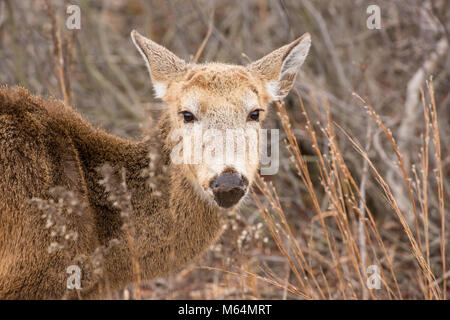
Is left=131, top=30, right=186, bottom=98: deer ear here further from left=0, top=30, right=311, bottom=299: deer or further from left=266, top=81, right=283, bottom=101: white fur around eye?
left=266, top=81, right=283, bottom=101: white fur around eye

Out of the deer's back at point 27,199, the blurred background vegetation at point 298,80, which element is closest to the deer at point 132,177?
the deer's back at point 27,199

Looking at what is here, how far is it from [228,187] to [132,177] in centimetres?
99

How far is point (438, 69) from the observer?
24.0 ft

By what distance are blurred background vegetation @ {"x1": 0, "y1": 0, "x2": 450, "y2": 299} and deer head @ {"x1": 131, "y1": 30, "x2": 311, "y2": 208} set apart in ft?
4.06

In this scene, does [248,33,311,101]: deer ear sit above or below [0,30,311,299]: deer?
above

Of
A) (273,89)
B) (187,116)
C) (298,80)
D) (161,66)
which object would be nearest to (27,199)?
(187,116)

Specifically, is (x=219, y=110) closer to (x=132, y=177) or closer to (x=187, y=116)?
(x=187, y=116)

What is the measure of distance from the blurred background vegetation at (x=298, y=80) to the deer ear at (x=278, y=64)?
120 cm

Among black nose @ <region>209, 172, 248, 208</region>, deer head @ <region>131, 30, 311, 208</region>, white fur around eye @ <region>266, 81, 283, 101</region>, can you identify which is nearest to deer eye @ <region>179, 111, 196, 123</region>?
deer head @ <region>131, 30, 311, 208</region>

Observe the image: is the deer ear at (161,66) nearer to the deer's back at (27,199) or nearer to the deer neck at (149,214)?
the deer neck at (149,214)

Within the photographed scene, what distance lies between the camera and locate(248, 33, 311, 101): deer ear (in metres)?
4.65

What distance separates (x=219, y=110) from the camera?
417cm

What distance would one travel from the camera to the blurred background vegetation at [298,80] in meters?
6.35
